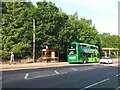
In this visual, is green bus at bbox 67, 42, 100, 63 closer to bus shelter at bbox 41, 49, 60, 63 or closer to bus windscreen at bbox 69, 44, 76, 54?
bus windscreen at bbox 69, 44, 76, 54

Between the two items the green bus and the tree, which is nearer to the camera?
the tree

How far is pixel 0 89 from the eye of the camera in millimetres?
15539

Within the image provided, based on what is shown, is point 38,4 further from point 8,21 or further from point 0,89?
point 0,89

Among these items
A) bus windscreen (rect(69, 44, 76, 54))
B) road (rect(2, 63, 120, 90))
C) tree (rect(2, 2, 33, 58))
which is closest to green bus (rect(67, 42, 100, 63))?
bus windscreen (rect(69, 44, 76, 54))

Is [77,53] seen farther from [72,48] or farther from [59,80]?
[59,80]

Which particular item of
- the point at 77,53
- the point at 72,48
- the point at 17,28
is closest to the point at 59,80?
the point at 77,53

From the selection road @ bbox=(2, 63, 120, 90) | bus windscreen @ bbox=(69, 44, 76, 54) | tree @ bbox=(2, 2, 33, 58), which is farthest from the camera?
bus windscreen @ bbox=(69, 44, 76, 54)

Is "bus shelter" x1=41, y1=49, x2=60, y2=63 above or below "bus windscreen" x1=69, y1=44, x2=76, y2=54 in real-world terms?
below

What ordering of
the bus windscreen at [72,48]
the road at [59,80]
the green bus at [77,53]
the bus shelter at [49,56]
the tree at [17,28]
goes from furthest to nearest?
1. the bus shelter at [49,56]
2. the bus windscreen at [72,48]
3. the green bus at [77,53]
4. the tree at [17,28]
5. the road at [59,80]

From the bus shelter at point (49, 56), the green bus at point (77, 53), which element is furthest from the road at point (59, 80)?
the bus shelter at point (49, 56)

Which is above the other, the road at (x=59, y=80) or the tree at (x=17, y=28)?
the tree at (x=17, y=28)

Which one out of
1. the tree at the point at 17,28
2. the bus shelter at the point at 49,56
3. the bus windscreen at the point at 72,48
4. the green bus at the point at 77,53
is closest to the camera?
the tree at the point at 17,28

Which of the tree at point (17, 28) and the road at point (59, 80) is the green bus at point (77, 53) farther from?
the road at point (59, 80)

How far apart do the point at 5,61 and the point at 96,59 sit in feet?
69.4
